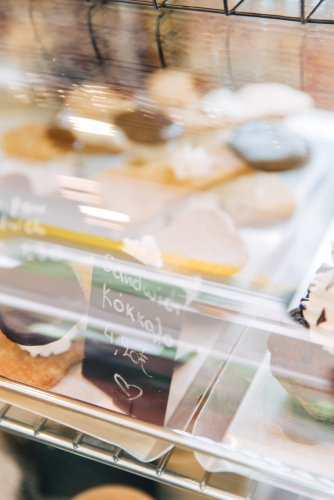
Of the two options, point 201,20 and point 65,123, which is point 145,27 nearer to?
point 201,20

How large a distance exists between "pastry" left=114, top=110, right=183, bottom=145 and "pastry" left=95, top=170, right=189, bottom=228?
0.07m

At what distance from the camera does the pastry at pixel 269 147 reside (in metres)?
0.89

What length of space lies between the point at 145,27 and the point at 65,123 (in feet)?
0.88

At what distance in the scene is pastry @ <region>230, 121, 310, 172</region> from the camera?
35.1 inches

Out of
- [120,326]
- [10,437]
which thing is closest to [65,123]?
[120,326]

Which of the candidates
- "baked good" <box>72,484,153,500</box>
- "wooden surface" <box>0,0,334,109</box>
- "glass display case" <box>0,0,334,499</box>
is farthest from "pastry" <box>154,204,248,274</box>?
"baked good" <box>72,484,153,500</box>

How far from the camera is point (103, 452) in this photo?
0.87 meters

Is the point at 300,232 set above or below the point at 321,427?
above

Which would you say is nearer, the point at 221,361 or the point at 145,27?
the point at 221,361

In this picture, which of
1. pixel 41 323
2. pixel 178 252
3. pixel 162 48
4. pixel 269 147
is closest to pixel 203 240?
pixel 178 252

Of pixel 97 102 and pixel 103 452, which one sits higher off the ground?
pixel 97 102

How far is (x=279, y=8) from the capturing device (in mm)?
1124

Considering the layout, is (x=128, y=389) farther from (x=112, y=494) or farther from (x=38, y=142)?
(x=38, y=142)

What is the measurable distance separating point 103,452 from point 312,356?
0.32 m
